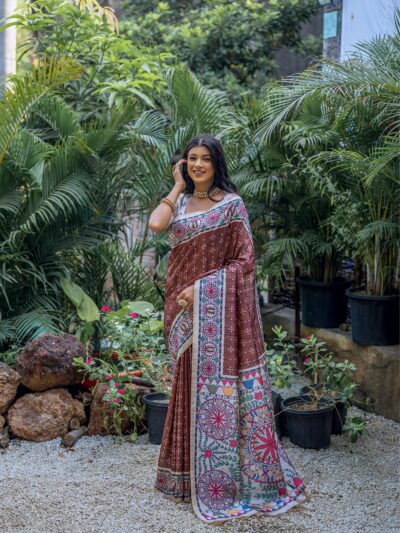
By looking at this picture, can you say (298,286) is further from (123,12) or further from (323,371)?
(123,12)

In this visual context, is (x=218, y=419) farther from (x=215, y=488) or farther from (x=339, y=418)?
(x=339, y=418)

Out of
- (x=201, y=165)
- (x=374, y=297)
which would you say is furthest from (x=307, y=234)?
(x=201, y=165)

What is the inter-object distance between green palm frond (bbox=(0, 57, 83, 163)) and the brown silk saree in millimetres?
2309

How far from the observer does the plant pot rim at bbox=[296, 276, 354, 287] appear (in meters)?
6.41

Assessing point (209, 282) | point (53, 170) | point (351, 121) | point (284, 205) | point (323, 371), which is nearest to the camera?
point (209, 282)

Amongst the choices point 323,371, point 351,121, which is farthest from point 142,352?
point 351,121

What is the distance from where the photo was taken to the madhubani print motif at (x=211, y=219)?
398 centimetres

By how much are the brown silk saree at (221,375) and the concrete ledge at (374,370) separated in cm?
186

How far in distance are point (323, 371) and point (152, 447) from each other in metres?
1.28

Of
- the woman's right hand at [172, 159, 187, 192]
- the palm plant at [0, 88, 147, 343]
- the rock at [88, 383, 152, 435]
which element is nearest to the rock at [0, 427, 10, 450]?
the rock at [88, 383, 152, 435]

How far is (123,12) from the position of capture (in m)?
12.9

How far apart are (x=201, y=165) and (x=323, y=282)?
2.78m

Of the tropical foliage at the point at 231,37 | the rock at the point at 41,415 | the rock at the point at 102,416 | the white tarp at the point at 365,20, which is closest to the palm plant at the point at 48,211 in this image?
the rock at the point at 41,415

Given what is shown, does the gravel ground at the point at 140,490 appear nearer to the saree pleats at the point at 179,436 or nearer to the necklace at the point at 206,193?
the saree pleats at the point at 179,436
